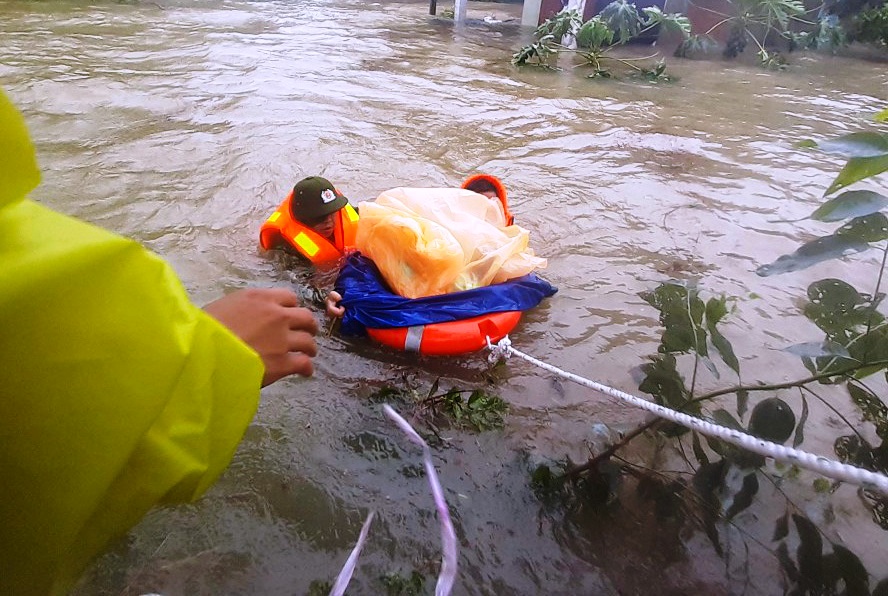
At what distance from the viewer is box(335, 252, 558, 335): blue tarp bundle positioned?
8.45 feet

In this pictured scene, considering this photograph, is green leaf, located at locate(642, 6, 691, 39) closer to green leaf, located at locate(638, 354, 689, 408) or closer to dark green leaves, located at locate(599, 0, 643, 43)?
dark green leaves, located at locate(599, 0, 643, 43)

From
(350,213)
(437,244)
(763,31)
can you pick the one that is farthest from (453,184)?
(763,31)

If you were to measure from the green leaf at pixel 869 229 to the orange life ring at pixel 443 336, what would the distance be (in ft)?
5.07

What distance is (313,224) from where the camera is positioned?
3260 millimetres

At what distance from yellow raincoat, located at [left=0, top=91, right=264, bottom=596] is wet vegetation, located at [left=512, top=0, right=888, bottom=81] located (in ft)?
26.9

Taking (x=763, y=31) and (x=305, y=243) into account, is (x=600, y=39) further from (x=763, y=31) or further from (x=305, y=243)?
(x=305, y=243)

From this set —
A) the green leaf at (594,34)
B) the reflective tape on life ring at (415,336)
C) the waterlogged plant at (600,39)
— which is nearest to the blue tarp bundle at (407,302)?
the reflective tape on life ring at (415,336)

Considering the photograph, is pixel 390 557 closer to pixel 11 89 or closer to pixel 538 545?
pixel 538 545

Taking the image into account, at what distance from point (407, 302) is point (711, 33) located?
1061 cm

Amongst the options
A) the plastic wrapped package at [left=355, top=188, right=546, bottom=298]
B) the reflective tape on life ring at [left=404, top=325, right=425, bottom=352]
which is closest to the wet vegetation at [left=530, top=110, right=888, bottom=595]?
the reflective tape on life ring at [left=404, top=325, right=425, bottom=352]

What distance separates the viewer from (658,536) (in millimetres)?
1605

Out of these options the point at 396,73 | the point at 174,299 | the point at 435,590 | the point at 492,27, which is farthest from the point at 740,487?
the point at 492,27

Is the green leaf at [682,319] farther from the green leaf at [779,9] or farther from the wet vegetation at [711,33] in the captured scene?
the green leaf at [779,9]

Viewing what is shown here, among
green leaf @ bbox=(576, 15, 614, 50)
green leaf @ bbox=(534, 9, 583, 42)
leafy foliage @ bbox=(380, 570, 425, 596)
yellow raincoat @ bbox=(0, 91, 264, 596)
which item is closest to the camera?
yellow raincoat @ bbox=(0, 91, 264, 596)
